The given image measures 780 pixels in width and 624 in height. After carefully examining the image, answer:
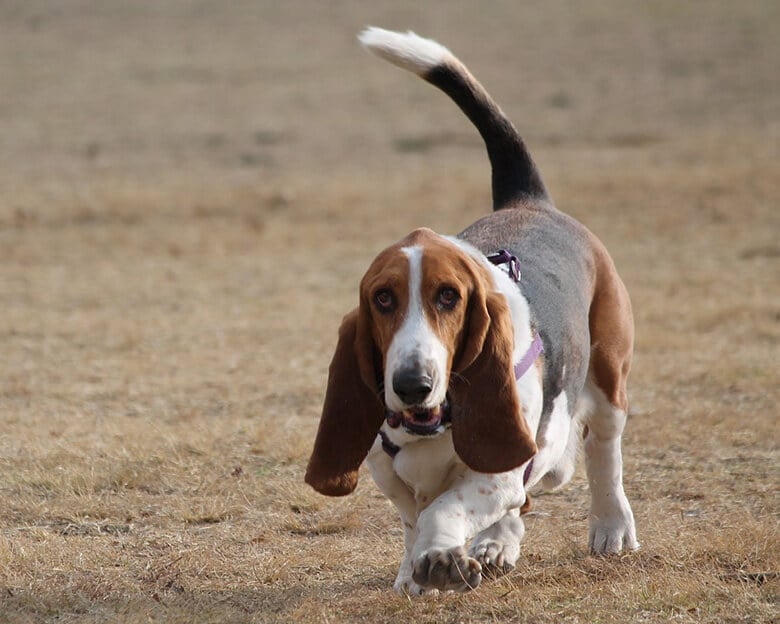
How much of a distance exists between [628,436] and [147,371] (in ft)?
11.5

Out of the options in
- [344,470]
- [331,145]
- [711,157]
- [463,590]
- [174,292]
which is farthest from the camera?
[331,145]

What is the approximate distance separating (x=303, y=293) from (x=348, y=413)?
8179mm

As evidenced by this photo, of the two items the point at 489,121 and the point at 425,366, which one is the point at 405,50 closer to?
the point at 489,121

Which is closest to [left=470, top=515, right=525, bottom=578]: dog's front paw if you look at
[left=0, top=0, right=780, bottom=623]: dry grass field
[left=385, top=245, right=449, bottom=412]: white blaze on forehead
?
[left=0, top=0, right=780, bottom=623]: dry grass field

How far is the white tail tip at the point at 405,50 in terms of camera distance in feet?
18.2

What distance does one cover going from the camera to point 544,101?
27.5m

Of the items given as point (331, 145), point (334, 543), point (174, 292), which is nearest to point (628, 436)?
point (334, 543)

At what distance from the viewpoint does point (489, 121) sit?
5.89 metres

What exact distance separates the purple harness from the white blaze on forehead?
0.34 metres

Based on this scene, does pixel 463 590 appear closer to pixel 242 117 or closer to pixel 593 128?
Answer: pixel 593 128

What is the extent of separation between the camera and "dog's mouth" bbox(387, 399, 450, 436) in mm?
4113

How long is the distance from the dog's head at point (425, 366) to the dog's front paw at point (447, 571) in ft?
1.10

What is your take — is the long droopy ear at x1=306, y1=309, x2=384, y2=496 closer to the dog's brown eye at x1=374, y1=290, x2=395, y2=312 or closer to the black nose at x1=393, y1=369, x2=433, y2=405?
the dog's brown eye at x1=374, y1=290, x2=395, y2=312

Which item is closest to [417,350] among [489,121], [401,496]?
[401,496]
